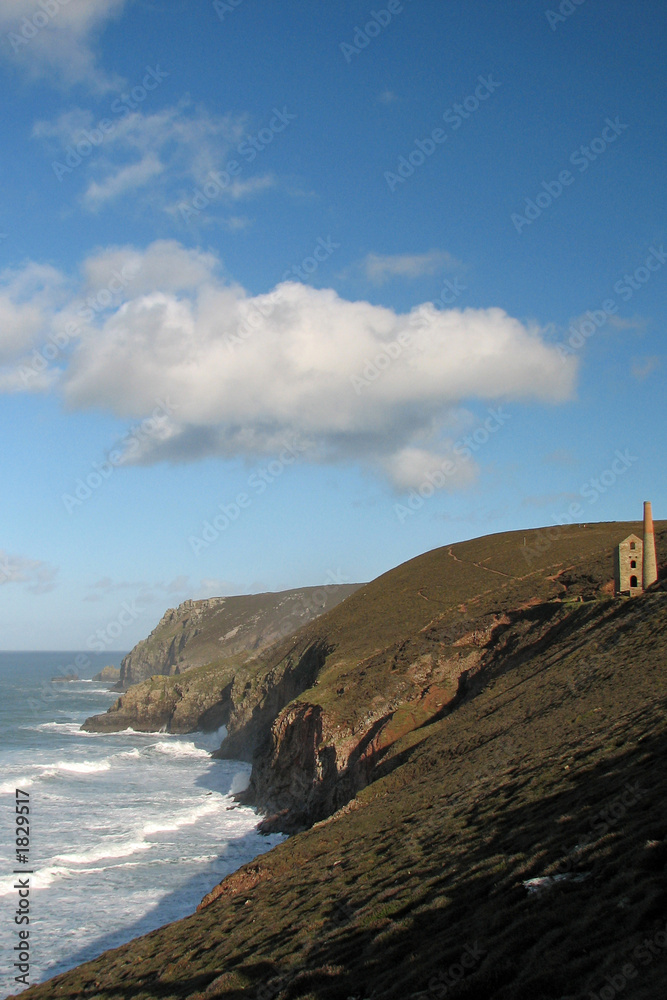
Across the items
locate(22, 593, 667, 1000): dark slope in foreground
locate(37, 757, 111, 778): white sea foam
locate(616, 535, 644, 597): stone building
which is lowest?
locate(37, 757, 111, 778): white sea foam

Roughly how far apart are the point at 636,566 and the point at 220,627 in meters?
129

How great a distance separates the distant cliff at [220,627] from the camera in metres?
147

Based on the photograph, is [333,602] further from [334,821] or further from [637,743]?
[637,743]

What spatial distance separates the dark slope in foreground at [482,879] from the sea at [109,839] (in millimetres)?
5535

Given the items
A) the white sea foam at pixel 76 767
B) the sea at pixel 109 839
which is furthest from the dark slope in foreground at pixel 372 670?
the white sea foam at pixel 76 767

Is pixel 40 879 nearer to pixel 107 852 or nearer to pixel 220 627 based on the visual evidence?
pixel 107 852

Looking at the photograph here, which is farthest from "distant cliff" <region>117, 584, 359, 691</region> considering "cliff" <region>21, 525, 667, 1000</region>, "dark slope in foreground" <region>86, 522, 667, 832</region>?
"cliff" <region>21, 525, 667, 1000</region>

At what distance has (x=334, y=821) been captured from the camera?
3231cm

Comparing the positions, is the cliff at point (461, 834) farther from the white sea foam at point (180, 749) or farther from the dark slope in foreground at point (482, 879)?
the white sea foam at point (180, 749)

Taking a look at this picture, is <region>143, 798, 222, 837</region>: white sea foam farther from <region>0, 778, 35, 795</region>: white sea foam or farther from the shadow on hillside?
the shadow on hillside

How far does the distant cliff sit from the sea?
64936mm

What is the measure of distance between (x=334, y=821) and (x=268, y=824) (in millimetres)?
13944

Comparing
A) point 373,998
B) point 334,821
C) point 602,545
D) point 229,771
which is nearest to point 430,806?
point 334,821

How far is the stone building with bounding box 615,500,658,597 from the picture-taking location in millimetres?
45875
